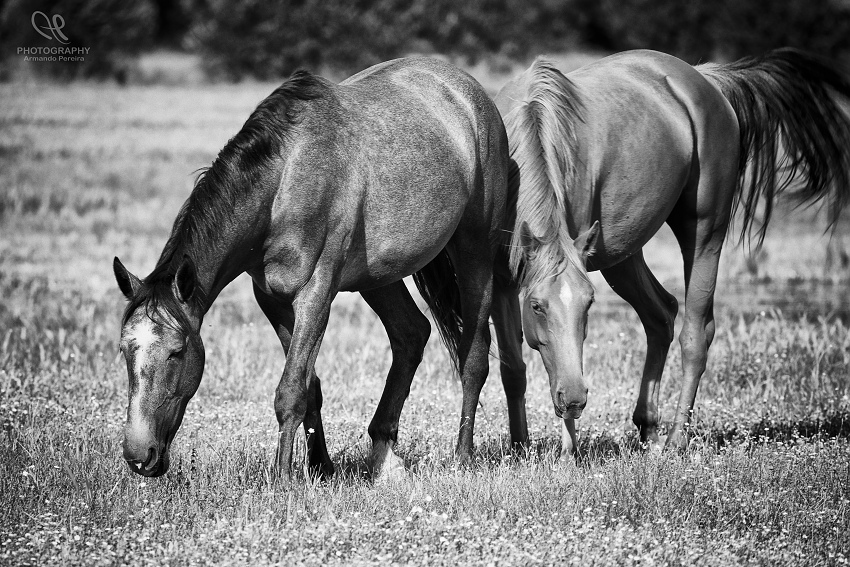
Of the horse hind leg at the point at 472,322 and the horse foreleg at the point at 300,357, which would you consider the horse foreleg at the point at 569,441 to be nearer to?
the horse hind leg at the point at 472,322

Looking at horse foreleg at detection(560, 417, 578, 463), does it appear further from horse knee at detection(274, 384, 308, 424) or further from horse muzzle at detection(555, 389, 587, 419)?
horse knee at detection(274, 384, 308, 424)

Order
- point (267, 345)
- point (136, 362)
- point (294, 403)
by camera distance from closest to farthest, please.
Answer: point (136, 362)
point (294, 403)
point (267, 345)

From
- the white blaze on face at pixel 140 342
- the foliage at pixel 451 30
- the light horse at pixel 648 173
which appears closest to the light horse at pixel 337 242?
the white blaze on face at pixel 140 342

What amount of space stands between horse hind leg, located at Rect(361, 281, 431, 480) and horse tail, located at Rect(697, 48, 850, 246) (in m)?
2.44

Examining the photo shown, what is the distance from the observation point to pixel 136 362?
4.04m

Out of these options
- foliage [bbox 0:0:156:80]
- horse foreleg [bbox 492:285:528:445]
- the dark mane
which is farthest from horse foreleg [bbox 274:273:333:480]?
foliage [bbox 0:0:156:80]

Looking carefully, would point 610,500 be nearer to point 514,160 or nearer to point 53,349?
point 514,160

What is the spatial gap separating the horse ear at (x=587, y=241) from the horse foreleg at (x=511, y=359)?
79 cm

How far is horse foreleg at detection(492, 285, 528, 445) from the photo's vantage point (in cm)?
588

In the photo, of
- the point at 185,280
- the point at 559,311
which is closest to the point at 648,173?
the point at 559,311

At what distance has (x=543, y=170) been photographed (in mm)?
5305

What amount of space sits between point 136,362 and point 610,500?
2205mm

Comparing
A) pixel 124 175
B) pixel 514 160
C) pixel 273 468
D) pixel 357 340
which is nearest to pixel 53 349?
pixel 357 340

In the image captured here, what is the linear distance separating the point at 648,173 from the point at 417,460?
6.84 ft
